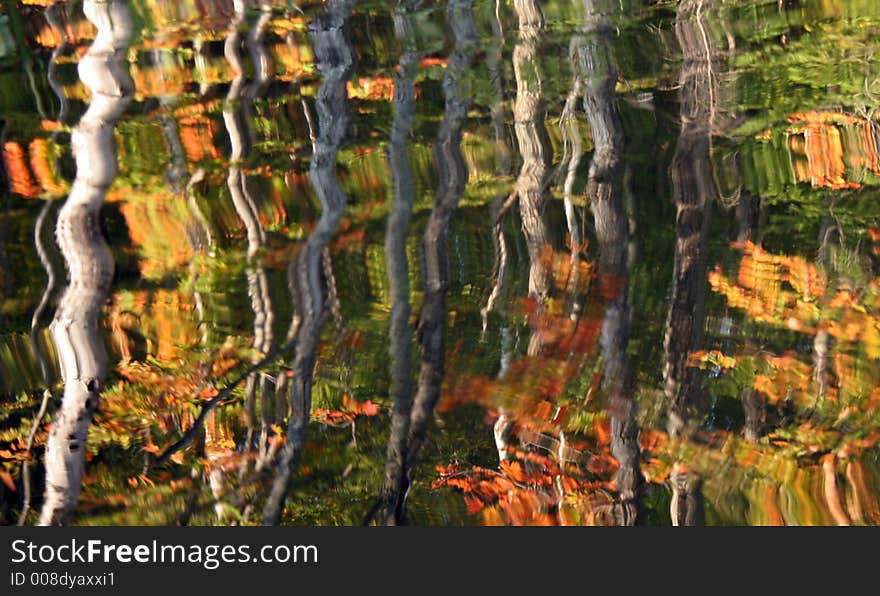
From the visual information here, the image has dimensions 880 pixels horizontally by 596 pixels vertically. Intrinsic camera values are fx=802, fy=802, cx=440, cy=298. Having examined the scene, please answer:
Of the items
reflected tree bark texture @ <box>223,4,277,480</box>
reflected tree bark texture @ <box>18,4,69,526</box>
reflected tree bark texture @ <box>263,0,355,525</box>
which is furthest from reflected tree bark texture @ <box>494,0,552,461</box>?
reflected tree bark texture @ <box>18,4,69,526</box>

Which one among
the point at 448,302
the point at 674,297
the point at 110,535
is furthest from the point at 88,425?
the point at 674,297

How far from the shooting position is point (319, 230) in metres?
3.53

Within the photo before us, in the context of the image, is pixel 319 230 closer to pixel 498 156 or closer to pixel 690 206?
pixel 498 156

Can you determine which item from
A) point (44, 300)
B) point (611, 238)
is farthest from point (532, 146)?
point (44, 300)

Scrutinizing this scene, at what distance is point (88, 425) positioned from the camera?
3.34 m

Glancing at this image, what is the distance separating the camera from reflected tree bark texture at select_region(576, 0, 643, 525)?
11.2 ft

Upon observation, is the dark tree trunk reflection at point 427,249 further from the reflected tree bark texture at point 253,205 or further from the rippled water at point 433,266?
the reflected tree bark texture at point 253,205

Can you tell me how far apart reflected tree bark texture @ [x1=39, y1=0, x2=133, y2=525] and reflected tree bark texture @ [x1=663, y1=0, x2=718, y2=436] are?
2.45 m

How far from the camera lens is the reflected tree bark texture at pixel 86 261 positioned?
3.33 metres

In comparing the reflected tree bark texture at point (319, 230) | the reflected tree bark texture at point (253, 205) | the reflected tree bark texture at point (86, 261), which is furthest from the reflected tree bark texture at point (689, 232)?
the reflected tree bark texture at point (86, 261)

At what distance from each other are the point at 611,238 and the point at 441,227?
77 centimetres

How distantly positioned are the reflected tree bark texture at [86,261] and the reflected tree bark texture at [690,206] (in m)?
2.45

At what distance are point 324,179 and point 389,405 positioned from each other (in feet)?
3.43

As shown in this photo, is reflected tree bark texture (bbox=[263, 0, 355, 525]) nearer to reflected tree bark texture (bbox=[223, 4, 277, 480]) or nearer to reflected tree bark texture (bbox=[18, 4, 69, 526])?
reflected tree bark texture (bbox=[223, 4, 277, 480])
